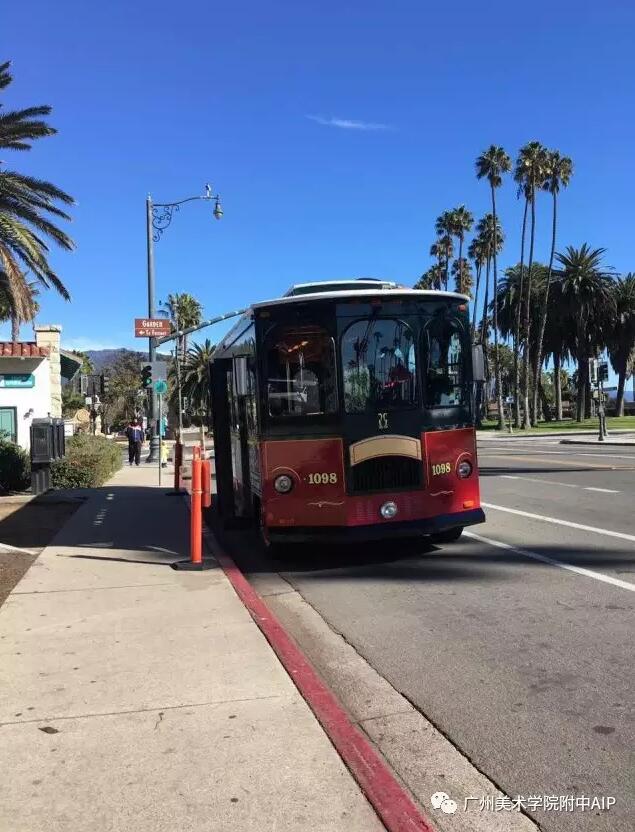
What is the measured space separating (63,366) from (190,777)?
87.8 feet

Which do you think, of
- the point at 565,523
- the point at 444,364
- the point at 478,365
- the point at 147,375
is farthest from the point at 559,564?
the point at 147,375

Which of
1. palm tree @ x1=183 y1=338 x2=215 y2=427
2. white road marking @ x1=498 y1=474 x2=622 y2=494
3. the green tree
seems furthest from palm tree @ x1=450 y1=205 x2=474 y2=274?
white road marking @ x1=498 y1=474 x2=622 y2=494

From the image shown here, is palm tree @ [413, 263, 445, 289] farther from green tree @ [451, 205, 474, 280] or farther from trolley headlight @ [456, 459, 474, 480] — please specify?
trolley headlight @ [456, 459, 474, 480]

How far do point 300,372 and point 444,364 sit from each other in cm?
169

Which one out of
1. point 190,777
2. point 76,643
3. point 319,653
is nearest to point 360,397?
point 319,653

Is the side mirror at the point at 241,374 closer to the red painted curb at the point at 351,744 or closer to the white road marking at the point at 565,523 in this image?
the red painted curb at the point at 351,744

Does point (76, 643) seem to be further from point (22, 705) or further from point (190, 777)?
point (190, 777)

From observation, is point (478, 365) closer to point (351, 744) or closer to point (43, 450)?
point (351, 744)

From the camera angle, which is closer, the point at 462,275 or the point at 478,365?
the point at 478,365

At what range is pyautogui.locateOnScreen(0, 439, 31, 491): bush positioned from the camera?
666 inches

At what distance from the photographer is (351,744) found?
12.6 ft

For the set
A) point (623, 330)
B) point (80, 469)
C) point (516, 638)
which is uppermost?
point (623, 330)

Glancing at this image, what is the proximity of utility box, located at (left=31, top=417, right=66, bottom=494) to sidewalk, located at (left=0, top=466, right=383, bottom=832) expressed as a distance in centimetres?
855

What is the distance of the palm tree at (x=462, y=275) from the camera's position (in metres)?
73.0
